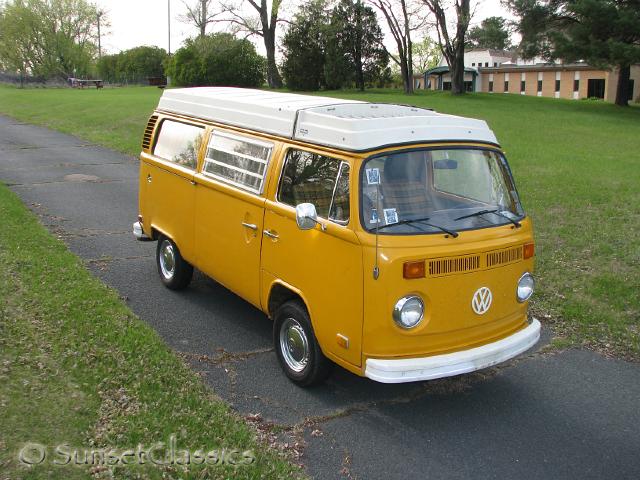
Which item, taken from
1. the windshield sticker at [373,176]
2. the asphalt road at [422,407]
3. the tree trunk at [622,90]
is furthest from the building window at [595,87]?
the windshield sticker at [373,176]

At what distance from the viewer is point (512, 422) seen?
5012 mm

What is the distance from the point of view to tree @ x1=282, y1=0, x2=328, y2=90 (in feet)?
143

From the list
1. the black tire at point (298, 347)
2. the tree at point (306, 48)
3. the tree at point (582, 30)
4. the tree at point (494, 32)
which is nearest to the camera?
the black tire at point (298, 347)

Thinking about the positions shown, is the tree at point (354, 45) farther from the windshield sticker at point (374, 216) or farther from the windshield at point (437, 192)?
the windshield sticker at point (374, 216)

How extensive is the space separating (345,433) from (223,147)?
3.03 metres

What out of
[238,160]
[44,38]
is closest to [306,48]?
[238,160]

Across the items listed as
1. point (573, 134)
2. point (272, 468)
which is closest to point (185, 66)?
point (573, 134)

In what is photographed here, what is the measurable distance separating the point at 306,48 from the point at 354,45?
10.4 feet

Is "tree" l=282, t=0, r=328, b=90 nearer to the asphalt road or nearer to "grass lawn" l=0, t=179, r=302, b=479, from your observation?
the asphalt road

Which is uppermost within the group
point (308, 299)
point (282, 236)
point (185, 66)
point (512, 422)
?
point (185, 66)

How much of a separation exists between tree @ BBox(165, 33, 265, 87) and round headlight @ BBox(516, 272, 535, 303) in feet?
141

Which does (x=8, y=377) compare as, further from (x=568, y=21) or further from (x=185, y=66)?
(x=185, y=66)

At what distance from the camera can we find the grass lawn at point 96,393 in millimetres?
4125

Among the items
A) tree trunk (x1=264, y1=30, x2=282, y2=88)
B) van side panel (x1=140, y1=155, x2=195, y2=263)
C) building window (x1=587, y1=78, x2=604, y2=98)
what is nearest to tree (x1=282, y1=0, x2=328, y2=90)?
tree trunk (x1=264, y1=30, x2=282, y2=88)
